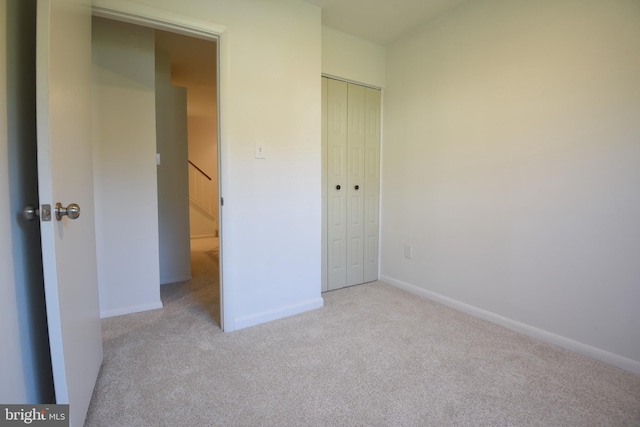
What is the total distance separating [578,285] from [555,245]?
265mm

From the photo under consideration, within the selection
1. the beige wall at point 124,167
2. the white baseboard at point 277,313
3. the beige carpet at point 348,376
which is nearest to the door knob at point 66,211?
the beige carpet at point 348,376

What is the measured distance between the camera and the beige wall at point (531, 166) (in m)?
1.67

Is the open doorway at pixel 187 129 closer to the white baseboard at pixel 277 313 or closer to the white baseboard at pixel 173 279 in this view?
the white baseboard at pixel 173 279

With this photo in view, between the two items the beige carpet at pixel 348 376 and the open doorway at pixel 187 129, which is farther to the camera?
the open doorway at pixel 187 129

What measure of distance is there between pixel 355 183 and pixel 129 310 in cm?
229

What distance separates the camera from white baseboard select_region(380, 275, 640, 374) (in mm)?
1676

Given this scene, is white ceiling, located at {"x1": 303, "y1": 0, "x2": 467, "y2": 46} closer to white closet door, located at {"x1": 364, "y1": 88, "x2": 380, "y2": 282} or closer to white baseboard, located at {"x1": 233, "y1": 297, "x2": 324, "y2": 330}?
white closet door, located at {"x1": 364, "y1": 88, "x2": 380, "y2": 282}

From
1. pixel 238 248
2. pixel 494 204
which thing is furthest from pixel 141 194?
pixel 494 204

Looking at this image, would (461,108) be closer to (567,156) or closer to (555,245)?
(567,156)

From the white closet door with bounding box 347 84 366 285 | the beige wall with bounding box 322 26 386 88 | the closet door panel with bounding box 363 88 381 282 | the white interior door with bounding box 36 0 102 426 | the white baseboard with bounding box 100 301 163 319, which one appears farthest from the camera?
the closet door panel with bounding box 363 88 381 282

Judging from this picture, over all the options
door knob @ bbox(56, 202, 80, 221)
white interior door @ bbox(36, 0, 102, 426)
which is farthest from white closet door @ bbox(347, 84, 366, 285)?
door knob @ bbox(56, 202, 80, 221)

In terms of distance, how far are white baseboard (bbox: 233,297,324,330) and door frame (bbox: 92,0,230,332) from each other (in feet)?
0.27

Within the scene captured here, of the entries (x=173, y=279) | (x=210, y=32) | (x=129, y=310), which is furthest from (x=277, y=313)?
(x=210, y=32)

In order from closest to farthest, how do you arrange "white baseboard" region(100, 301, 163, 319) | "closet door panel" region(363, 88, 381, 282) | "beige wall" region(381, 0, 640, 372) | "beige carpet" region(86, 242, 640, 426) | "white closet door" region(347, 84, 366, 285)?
"beige carpet" region(86, 242, 640, 426) < "beige wall" region(381, 0, 640, 372) < "white baseboard" region(100, 301, 163, 319) < "white closet door" region(347, 84, 366, 285) < "closet door panel" region(363, 88, 381, 282)
